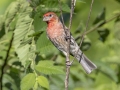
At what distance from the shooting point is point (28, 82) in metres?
4.41

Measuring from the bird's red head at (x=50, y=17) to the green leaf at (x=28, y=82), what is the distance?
92cm

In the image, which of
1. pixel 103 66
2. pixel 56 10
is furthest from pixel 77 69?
pixel 56 10

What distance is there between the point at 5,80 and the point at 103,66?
54.5 inches

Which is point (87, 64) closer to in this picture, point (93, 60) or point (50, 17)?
point (50, 17)

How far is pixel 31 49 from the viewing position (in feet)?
16.1

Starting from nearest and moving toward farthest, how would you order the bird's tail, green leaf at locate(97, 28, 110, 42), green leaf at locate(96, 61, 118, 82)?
the bird's tail → green leaf at locate(97, 28, 110, 42) → green leaf at locate(96, 61, 118, 82)

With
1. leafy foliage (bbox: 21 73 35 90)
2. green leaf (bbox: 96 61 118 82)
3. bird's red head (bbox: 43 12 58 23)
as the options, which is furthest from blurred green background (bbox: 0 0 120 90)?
leafy foliage (bbox: 21 73 35 90)

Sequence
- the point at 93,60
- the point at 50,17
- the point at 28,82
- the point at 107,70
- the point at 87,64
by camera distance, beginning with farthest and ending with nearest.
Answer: the point at 93,60 < the point at 107,70 < the point at 87,64 < the point at 50,17 < the point at 28,82

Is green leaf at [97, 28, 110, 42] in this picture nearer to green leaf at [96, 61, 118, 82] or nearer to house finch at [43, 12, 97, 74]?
green leaf at [96, 61, 118, 82]

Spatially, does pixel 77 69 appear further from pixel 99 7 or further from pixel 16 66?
pixel 99 7

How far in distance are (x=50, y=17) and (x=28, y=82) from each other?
1.27 metres

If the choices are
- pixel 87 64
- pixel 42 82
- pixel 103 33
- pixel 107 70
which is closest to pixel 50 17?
pixel 87 64

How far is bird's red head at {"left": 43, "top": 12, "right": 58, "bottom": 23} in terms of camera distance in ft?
17.2

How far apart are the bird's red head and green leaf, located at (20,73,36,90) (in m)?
0.92
